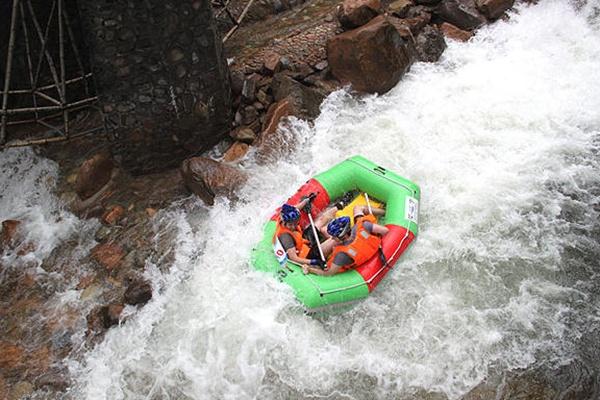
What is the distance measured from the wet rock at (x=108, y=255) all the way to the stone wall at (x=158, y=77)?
45.0 inches

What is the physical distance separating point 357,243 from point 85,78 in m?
4.04

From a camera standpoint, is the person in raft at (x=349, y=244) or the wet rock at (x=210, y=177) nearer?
the person in raft at (x=349, y=244)

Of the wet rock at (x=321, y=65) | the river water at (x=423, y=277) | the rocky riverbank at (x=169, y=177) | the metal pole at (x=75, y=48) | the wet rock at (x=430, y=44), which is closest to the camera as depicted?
the river water at (x=423, y=277)

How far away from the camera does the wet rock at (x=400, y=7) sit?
8930 millimetres

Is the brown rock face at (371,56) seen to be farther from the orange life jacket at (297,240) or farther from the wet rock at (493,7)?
the orange life jacket at (297,240)

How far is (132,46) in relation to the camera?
20.5 ft

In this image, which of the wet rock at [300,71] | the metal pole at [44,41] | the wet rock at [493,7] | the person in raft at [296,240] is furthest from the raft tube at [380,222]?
the wet rock at [493,7]

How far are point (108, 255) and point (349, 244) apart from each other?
3.01 meters

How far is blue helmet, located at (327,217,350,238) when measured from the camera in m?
5.77

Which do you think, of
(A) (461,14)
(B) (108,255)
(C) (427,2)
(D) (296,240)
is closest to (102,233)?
(B) (108,255)

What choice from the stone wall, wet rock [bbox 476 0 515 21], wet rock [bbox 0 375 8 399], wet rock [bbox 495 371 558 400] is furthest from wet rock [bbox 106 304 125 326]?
wet rock [bbox 476 0 515 21]

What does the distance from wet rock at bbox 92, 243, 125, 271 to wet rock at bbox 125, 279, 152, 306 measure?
591 mm

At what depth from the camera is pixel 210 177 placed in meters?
6.90

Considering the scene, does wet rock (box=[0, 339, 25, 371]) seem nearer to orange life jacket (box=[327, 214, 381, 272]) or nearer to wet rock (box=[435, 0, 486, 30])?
orange life jacket (box=[327, 214, 381, 272])
